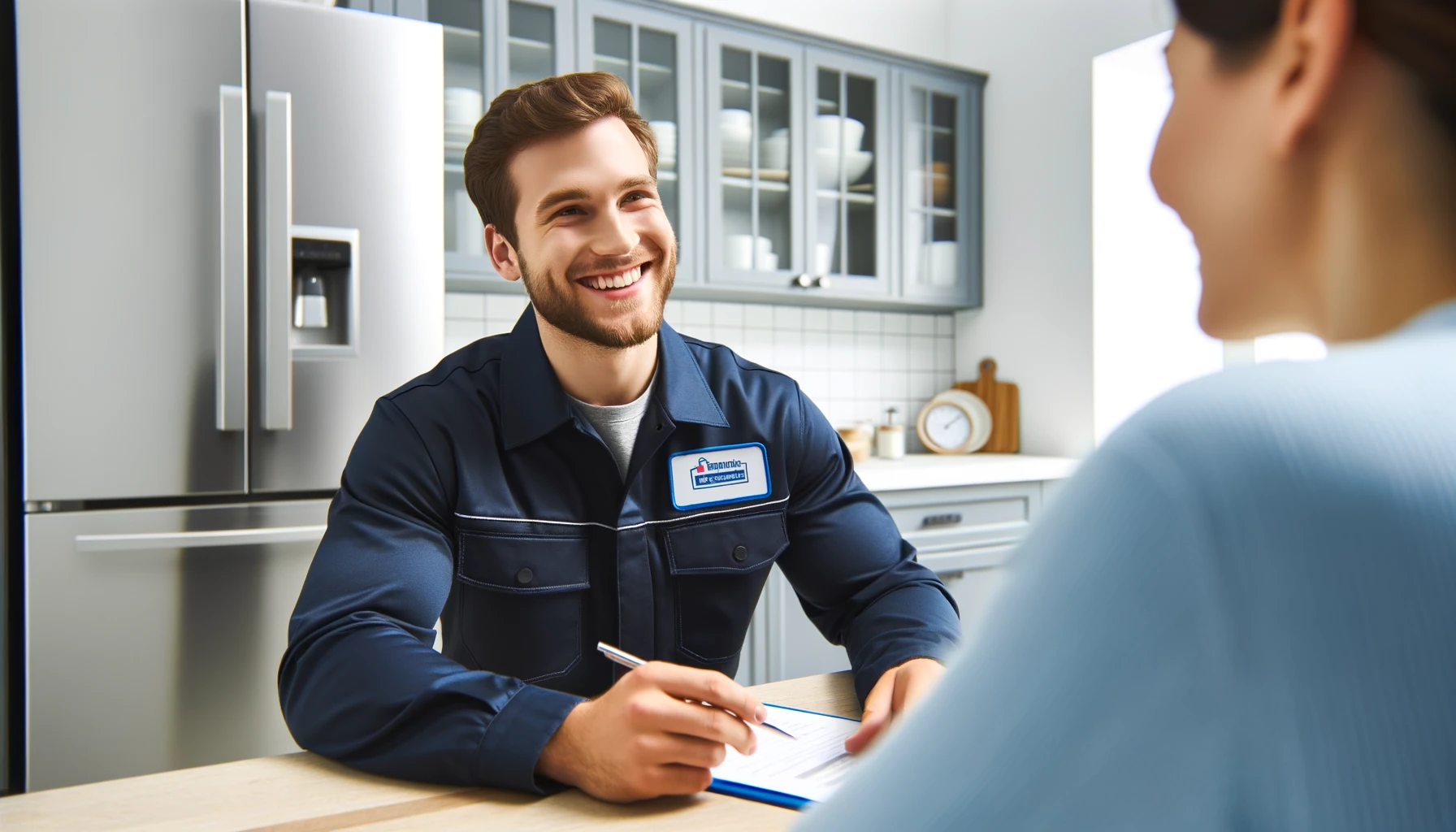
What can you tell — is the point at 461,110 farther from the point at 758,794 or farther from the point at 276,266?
the point at 758,794

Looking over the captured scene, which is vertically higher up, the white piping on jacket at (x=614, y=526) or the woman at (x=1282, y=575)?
the woman at (x=1282, y=575)

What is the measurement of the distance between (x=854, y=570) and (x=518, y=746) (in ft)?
2.10

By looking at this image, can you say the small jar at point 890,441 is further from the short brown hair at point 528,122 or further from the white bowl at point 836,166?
the short brown hair at point 528,122

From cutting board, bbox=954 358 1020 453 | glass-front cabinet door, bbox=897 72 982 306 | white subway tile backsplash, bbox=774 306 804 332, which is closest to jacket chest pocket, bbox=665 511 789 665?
white subway tile backsplash, bbox=774 306 804 332

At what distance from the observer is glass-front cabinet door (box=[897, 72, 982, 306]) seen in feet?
10.7

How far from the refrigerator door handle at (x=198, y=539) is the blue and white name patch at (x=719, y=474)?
0.96 metres

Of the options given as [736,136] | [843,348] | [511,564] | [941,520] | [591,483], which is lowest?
[941,520]

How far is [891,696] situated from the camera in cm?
91

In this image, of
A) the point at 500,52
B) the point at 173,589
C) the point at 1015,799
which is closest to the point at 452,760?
the point at 1015,799

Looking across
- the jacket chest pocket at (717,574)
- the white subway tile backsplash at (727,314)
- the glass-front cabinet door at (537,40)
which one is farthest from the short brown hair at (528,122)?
the white subway tile backsplash at (727,314)

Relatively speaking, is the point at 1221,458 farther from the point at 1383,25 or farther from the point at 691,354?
the point at 691,354

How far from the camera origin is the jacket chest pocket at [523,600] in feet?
4.07

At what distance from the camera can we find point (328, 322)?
6.55 feet

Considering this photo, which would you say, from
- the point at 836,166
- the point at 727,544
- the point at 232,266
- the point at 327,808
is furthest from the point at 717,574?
the point at 836,166
